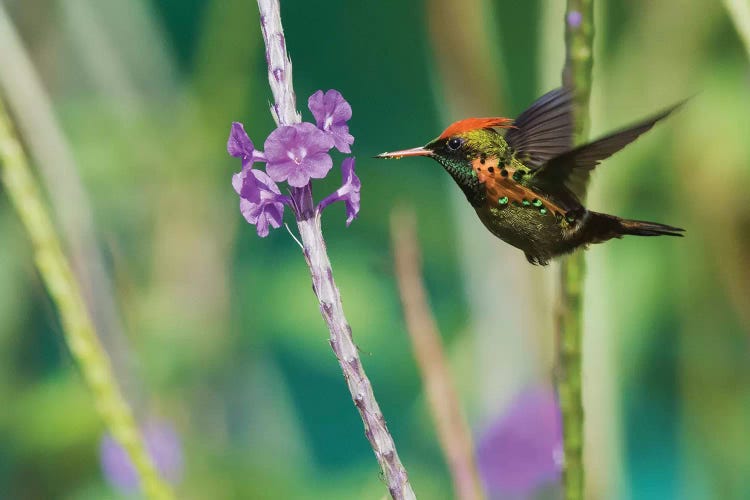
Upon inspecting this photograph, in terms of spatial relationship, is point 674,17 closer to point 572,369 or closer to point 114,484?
point 572,369

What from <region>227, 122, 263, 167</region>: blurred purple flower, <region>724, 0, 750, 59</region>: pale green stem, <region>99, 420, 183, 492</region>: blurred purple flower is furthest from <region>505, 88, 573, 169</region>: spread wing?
<region>99, 420, 183, 492</region>: blurred purple flower

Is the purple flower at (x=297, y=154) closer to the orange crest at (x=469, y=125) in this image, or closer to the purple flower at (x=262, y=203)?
the purple flower at (x=262, y=203)

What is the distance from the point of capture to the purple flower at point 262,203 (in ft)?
1.46

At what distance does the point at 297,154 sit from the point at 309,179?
0.01 m

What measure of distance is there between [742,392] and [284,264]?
993mm

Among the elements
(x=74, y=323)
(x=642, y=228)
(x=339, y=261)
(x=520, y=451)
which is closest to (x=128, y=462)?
(x=339, y=261)

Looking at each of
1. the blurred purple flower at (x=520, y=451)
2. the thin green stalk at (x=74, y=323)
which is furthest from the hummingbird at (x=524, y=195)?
the blurred purple flower at (x=520, y=451)

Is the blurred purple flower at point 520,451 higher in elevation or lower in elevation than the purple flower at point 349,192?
lower

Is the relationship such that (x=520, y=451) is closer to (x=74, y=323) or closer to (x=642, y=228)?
(x=642, y=228)

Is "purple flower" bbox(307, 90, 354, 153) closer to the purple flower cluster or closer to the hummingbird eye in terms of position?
the purple flower cluster

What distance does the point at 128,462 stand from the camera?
1.71 meters

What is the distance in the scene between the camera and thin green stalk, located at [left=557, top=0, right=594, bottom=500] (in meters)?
0.50

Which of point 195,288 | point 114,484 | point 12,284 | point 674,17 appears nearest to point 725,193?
point 674,17

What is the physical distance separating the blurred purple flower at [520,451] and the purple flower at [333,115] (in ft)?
3.71
